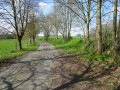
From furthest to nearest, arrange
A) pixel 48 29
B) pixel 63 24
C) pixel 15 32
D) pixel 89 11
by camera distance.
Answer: pixel 48 29, pixel 63 24, pixel 15 32, pixel 89 11

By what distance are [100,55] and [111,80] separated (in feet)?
11.4

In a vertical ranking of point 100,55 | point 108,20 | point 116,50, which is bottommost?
point 100,55

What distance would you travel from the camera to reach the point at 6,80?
13.6 ft

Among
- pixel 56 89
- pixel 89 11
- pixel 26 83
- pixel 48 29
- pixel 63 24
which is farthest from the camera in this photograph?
pixel 48 29

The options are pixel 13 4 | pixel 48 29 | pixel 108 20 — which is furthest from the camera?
pixel 48 29

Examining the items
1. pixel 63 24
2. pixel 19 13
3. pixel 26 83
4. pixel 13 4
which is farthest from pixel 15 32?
pixel 63 24

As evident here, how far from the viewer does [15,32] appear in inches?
547

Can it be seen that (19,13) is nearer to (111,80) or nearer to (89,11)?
(89,11)

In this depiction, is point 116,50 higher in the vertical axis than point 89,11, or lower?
lower

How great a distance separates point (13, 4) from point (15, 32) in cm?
393

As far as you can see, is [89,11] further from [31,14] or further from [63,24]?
[63,24]

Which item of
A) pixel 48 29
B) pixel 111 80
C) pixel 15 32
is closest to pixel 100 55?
pixel 111 80

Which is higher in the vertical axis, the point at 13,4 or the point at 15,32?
the point at 13,4

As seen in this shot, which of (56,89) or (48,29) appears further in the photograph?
(48,29)
